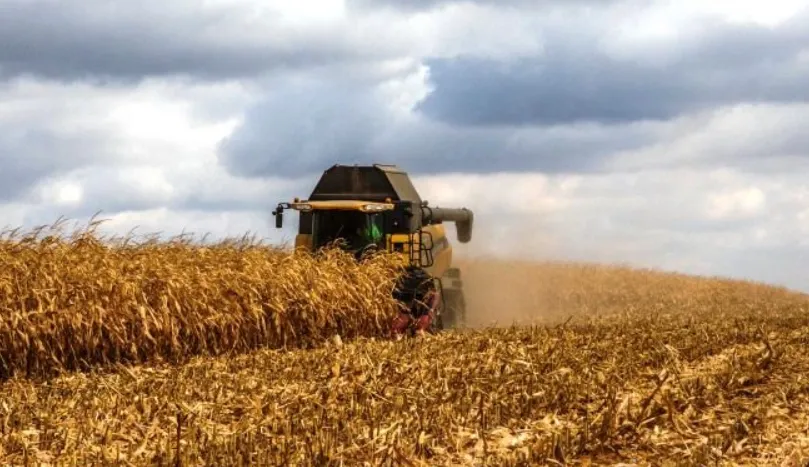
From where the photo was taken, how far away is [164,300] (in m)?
13.0

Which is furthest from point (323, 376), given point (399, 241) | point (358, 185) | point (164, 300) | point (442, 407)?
point (358, 185)

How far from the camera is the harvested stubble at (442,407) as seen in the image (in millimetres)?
6922

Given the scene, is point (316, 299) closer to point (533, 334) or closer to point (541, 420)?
point (533, 334)

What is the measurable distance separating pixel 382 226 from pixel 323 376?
294 inches

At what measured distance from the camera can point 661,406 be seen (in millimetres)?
8164

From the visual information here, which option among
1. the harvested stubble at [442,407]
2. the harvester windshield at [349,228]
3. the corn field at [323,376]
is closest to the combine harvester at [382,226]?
the harvester windshield at [349,228]

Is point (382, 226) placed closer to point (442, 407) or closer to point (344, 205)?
point (344, 205)

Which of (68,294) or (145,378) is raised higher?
(68,294)

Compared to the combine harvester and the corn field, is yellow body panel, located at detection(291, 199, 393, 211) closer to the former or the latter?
the combine harvester

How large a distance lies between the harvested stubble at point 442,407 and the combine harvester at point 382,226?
3.66 metres

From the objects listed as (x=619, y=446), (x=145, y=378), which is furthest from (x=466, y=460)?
(x=145, y=378)

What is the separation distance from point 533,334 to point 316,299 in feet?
10.4

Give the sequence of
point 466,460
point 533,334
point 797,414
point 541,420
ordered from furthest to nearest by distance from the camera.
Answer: point 533,334
point 797,414
point 541,420
point 466,460

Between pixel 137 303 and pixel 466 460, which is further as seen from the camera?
pixel 137 303
